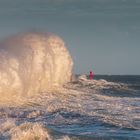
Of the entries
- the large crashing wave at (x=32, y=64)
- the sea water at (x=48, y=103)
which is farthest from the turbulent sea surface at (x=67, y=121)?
the large crashing wave at (x=32, y=64)

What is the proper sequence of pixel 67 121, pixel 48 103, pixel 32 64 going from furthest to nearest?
pixel 32 64
pixel 48 103
pixel 67 121

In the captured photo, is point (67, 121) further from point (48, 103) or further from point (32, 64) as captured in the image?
point (32, 64)

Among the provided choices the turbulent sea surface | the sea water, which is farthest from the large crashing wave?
the turbulent sea surface

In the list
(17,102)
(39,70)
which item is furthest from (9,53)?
(17,102)

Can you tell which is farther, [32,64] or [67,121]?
[32,64]

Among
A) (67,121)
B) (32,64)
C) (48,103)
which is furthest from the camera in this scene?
(32,64)

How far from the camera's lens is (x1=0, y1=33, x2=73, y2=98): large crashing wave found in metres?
29.5

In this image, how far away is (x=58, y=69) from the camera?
40.5 metres

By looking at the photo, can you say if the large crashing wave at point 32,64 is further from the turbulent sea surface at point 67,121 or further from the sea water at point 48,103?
the turbulent sea surface at point 67,121

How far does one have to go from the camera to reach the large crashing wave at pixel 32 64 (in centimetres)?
2947

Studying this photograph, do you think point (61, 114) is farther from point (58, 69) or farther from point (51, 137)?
point (58, 69)

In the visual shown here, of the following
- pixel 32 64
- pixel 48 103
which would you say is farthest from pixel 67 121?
pixel 32 64

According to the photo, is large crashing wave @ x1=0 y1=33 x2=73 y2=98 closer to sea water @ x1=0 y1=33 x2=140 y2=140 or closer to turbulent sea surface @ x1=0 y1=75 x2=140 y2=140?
sea water @ x1=0 y1=33 x2=140 y2=140

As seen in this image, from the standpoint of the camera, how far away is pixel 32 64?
33.9m
